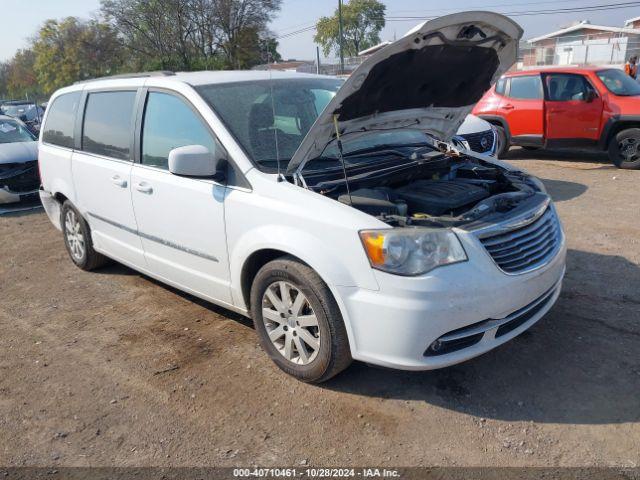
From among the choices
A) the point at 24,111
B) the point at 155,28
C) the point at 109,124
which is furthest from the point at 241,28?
the point at 109,124

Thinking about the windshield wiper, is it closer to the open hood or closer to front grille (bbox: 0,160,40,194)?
the open hood

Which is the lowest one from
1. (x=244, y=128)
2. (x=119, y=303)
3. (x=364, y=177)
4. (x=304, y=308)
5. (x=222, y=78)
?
(x=119, y=303)

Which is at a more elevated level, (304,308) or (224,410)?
(304,308)

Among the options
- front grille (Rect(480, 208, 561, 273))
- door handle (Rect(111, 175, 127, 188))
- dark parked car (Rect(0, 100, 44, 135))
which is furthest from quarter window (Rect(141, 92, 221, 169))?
dark parked car (Rect(0, 100, 44, 135))

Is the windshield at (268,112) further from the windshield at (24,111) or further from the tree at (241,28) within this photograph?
the tree at (241,28)

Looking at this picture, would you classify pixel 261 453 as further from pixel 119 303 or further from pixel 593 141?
pixel 593 141

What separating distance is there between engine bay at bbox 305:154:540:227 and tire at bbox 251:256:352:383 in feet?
1.71

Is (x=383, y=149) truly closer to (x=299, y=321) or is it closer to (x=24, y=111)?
(x=299, y=321)

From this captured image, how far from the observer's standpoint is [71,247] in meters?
5.53

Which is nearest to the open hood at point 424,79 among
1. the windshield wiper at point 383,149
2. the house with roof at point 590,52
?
the windshield wiper at point 383,149

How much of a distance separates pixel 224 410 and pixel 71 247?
327 cm

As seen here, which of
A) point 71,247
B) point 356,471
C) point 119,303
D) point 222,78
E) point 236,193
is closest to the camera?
point 356,471

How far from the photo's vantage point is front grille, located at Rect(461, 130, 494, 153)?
730cm

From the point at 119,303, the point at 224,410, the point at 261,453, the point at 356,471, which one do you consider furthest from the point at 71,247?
the point at 356,471
